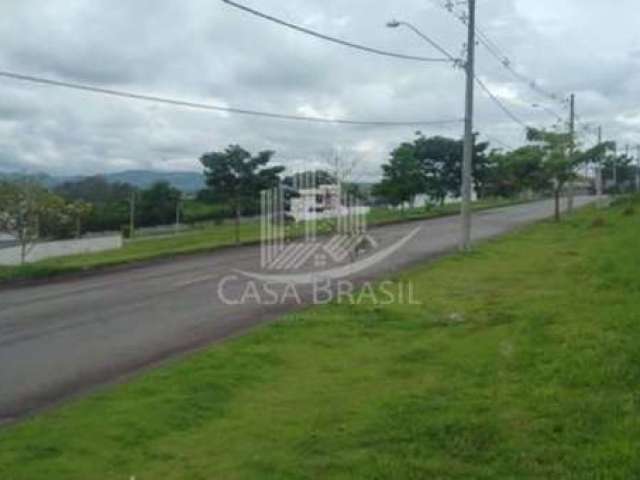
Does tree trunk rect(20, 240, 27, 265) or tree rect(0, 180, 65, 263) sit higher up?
tree rect(0, 180, 65, 263)

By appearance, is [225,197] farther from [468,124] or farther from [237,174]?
[468,124]

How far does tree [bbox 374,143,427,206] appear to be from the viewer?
2156 inches

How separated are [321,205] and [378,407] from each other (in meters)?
23.3

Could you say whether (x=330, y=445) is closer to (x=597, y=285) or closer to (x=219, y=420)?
(x=219, y=420)

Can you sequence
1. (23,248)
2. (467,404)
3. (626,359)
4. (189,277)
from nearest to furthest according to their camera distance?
1. (467,404)
2. (626,359)
3. (189,277)
4. (23,248)

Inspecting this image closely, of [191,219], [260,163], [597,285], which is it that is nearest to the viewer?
[597,285]

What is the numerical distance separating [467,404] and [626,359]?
6.72 feet

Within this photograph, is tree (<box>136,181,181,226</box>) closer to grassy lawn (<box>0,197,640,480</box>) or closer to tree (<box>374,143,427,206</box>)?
tree (<box>374,143,427,206</box>)

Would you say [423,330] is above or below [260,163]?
below

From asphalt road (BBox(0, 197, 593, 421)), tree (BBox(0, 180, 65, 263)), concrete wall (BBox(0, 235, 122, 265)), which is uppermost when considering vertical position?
tree (BBox(0, 180, 65, 263))

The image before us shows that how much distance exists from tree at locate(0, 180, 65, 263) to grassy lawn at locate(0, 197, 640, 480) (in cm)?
1798

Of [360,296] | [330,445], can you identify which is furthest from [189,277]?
[330,445]

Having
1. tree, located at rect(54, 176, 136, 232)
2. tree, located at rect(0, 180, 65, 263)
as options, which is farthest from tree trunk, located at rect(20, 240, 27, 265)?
tree, located at rect(54, 176, 136, 232)

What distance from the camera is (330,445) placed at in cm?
664
